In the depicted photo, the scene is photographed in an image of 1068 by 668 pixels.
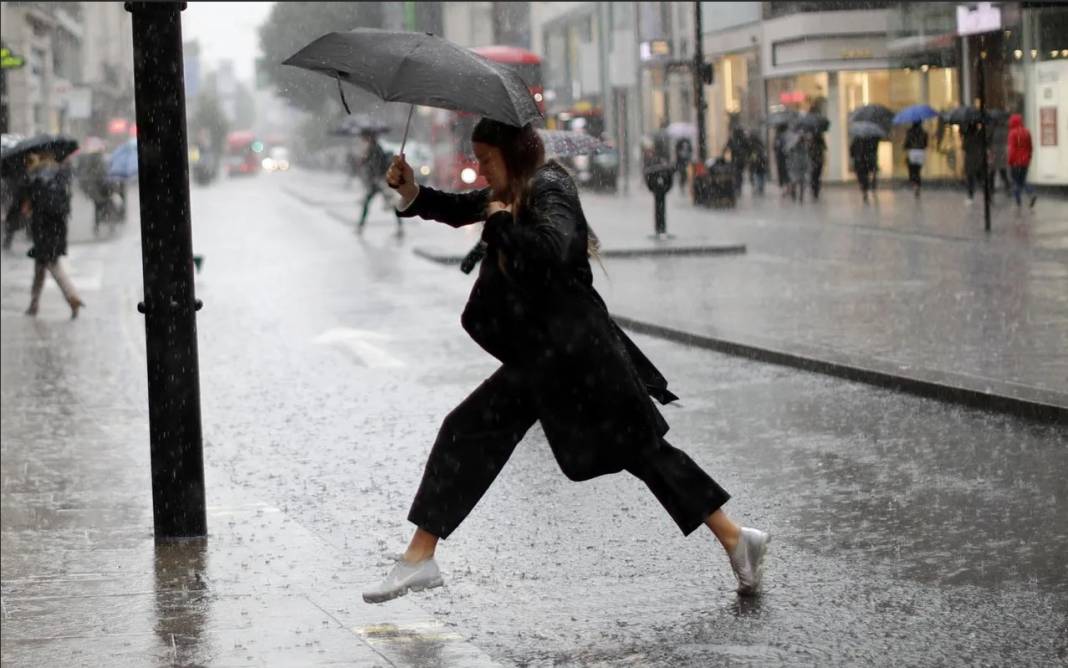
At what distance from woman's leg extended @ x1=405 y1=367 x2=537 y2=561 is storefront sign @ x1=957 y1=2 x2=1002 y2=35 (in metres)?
20.3

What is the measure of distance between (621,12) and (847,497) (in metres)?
61.6

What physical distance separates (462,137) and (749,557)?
3885cm

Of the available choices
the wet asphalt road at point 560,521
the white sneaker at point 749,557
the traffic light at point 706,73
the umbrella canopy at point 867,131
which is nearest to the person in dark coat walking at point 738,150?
the umbrella canopy at point 867,131

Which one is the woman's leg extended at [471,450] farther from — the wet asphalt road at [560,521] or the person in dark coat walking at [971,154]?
the person in dark coat walking at [971,154]

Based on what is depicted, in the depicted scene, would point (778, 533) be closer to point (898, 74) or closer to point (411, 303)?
point (411, 303)

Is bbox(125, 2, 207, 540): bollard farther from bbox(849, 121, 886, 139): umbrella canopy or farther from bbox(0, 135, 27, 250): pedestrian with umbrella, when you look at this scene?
bbox(849, 121, 886, 139): umbrella canopy

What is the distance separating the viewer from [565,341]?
5.46m

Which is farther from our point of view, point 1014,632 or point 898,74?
point 898,74

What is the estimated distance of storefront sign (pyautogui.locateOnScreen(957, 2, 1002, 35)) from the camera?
81.2ft

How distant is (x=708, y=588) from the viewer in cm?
608

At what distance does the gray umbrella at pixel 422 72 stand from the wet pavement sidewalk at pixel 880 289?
4.76 m

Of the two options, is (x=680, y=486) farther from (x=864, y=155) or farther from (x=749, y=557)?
(x=864, y=155)

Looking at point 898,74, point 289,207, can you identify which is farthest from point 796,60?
point 289,207

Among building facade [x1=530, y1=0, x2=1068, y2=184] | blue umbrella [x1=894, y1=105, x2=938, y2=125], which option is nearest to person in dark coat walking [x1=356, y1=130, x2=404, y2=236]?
building facade [x1=530, y1=0, x2=1068, y2=184]
